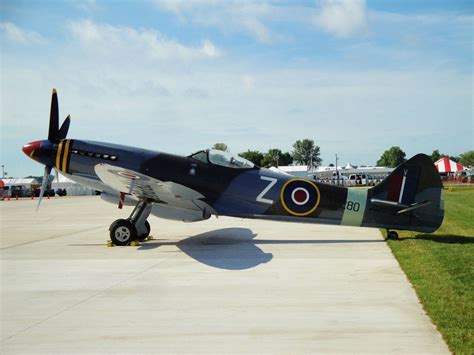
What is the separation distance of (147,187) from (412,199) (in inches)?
232

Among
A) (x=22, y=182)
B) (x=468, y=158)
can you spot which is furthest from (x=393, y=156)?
(x=22, y=182)

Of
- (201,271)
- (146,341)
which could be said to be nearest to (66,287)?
(201,271)

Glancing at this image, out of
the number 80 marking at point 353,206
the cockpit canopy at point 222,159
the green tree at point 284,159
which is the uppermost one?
the green tree at point 284,159

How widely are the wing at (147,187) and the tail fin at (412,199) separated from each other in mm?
4217

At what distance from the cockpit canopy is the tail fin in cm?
311

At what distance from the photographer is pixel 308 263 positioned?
7.83 metres

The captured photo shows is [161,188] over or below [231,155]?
below

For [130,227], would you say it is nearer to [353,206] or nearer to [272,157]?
[353,206]

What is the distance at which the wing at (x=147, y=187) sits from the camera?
8.43 metres

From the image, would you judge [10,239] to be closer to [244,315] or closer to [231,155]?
[231,155]

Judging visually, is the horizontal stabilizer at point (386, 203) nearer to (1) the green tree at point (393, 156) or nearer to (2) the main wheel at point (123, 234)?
(2) the main wheel at point (123, 234)

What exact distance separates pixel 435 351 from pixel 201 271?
165 inches

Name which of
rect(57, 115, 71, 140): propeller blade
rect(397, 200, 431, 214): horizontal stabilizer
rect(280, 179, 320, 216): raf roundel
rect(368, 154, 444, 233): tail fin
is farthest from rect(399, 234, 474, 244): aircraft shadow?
rect(57, 115, 71, 140): propeller blade

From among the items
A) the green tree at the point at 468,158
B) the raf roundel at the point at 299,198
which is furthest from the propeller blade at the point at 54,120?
the green tree at the point at 468,158
